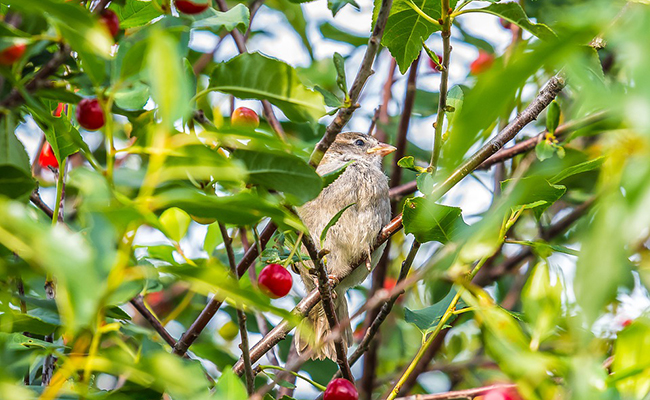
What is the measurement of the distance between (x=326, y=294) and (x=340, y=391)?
30 cm

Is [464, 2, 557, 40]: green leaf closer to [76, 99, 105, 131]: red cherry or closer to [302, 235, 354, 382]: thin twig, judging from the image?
[302, 235, 354, 382]: thin twig

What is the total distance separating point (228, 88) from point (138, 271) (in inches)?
20.0

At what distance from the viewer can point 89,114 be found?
151 cm

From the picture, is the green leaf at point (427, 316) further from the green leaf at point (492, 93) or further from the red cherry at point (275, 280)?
the green leaf at point (492, 93)

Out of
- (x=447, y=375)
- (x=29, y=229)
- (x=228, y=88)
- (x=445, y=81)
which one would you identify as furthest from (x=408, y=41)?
(x=447, y=375)

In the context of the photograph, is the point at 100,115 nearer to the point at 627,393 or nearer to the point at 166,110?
the point at 166,110

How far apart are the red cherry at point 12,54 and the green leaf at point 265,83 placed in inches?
14.3

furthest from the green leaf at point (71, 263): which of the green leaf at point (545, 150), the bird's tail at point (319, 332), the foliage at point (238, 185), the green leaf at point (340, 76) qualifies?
the bird's tail at point (319, 332)

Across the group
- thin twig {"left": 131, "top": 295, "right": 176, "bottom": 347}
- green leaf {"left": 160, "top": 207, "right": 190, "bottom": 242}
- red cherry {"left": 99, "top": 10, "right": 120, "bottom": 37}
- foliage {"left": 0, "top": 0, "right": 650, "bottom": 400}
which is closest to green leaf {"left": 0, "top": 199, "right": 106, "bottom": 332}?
foliage {"left": 0, "top": 0, "right": 650, "bottom": 400}

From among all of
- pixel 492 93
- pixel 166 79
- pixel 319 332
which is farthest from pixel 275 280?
pixel 319 332

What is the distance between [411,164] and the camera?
85.4 inches

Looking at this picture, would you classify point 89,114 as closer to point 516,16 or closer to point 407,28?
point 407,28

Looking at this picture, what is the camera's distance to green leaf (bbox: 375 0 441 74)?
2.03 metres

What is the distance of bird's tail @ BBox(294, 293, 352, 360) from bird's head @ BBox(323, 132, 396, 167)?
90 centimetres
